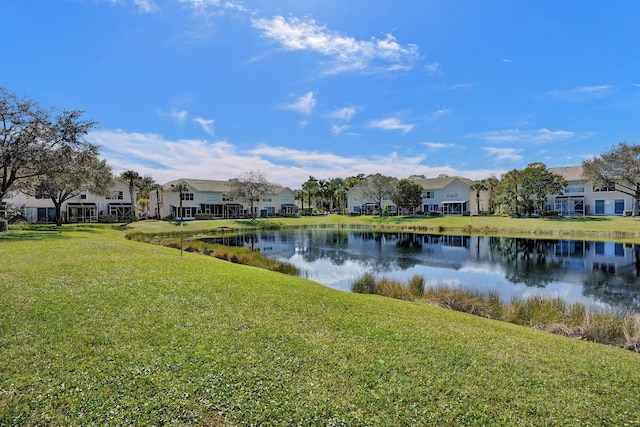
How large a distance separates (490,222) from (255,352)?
1867 inches

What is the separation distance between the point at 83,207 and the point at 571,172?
77.1 metres

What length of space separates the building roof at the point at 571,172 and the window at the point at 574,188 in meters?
0.85

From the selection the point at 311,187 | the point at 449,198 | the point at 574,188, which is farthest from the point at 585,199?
the point at 311,187

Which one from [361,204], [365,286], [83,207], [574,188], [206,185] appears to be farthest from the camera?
[361,204]

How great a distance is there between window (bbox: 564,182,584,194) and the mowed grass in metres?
60.3

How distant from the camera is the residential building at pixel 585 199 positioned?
5234 cm

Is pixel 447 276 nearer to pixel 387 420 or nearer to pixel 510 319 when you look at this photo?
pixel 510 319

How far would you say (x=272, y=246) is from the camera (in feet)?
103

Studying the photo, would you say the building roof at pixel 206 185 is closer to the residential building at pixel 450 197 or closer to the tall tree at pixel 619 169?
the residential building at pixel 450 197

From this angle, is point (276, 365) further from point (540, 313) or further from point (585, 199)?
point (585, 199)

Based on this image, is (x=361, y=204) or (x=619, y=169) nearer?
(x=619, y=169)

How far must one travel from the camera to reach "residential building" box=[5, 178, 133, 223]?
4944cm

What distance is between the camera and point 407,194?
63.9 meters

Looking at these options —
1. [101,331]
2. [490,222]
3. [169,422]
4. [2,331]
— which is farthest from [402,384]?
[490,222]
